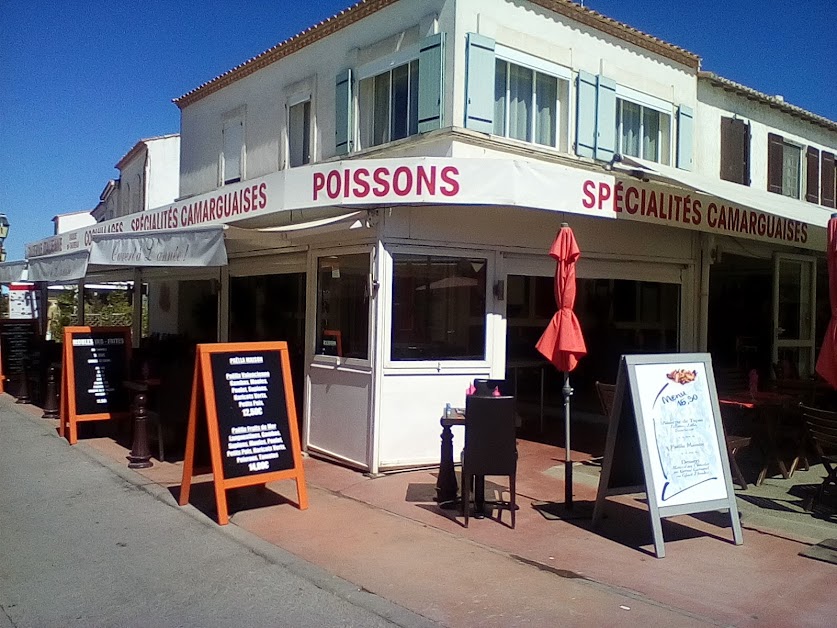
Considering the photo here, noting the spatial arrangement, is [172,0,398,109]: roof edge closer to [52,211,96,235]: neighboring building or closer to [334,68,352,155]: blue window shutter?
[334,68,352,155]: blue window shutter

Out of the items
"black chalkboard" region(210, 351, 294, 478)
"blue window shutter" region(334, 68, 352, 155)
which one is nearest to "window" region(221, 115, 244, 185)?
"blue window shutter" region(334, 68, 352, 155)

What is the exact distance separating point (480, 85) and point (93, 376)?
238 inches

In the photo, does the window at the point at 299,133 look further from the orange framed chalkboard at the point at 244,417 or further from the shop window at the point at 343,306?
the orange framed chalkboard at the point at 244,417

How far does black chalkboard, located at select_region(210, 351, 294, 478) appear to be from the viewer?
6137mm

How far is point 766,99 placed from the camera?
524 inches

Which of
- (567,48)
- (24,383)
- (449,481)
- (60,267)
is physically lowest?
(449,481)

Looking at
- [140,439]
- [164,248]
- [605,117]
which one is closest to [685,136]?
[605,117]

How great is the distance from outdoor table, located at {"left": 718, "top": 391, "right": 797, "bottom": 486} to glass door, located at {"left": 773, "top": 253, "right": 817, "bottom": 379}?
3.56 m

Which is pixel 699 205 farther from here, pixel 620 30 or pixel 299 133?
pixel 299 133

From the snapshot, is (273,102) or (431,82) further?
(273,102)

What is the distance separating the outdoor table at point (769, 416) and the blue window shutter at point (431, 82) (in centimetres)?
472

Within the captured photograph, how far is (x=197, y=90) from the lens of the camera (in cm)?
1484

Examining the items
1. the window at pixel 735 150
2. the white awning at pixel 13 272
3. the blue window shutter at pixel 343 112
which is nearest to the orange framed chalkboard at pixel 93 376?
A: the blue window shutter at pixel 343 112

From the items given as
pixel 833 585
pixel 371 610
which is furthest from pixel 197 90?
pixel 833 585
